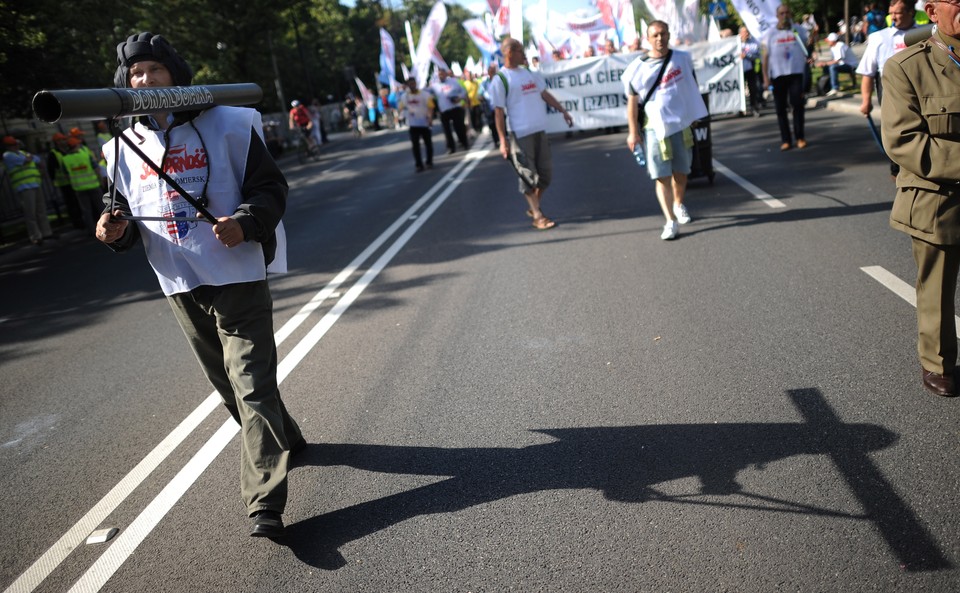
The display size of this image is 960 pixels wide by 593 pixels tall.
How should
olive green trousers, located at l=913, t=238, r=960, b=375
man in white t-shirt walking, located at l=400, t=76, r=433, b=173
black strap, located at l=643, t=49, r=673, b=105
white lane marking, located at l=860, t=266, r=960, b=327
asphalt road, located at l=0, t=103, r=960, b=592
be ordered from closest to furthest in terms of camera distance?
1. asphalt road, located at l=0, t=103, r=960, b=592
2. olive green trousers, located at l=913, t=238, r=960, b=375
3. white lane marking, located at l=860, t=266, r=960, b=327
4. black strap, located at l=643, t=49, r=673, b=105
5. man in white t-shirt walking, located at l=400, t=76, r=433, b=173

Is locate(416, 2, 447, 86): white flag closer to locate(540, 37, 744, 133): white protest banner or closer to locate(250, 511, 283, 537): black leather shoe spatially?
locate(540, 37, 744, 133): white protest banner

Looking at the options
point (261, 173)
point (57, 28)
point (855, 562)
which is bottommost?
point (855, 562)

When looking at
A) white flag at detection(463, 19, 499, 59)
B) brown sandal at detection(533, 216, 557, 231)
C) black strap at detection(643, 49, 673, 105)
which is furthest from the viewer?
white flag at detection(463, 19, 499, 59)

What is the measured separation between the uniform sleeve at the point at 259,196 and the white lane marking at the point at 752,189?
21.4ft

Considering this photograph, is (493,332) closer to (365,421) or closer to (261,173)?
(365,421)

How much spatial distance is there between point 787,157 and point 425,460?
956 centimetres

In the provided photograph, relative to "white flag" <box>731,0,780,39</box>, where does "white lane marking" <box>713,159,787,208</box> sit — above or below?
below

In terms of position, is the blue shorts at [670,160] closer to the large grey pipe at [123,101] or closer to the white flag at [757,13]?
the large grey pipe at [123,101]

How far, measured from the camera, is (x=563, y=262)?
770 centimetres

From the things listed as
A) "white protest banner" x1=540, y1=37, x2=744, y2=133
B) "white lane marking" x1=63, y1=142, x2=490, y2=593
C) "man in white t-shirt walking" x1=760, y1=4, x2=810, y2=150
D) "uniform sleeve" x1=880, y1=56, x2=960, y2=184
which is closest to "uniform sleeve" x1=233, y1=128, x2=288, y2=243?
"white lane marking" x1=63, y1=142, x2=490, y2=593

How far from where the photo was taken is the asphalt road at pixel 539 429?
3123 mm

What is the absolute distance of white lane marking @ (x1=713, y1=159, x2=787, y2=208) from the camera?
8.93 metres

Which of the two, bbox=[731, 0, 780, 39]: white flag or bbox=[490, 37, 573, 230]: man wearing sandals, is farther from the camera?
bbox=[731, 0, 780, 39]: white flag

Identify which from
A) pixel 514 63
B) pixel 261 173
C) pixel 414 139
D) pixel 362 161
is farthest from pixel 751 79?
pixel 261 173
